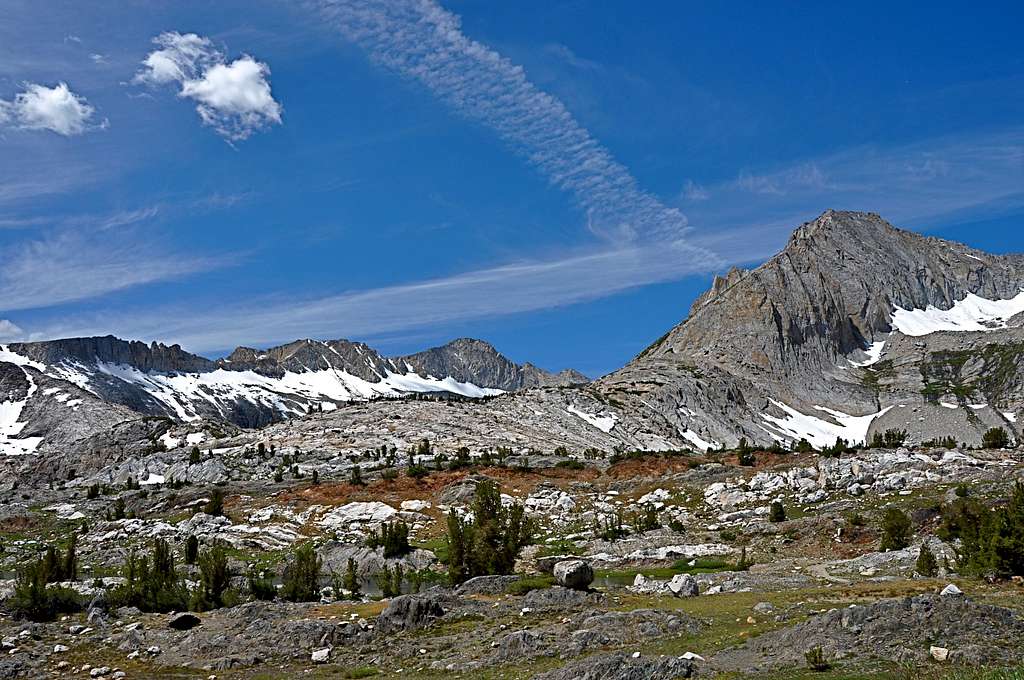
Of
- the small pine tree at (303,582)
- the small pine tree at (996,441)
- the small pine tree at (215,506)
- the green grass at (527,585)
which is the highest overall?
the small pine tree at (996,441)

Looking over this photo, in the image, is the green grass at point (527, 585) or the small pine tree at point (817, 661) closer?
the small pine tree at point (817, 661)

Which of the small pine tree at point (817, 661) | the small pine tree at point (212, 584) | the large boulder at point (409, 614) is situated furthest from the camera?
the small pine tree at point (212, 584)

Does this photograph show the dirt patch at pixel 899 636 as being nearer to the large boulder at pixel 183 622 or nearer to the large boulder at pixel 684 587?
the large boulder at pixel 684 587

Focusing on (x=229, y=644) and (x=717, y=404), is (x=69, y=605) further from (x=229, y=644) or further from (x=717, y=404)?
(x=717, y=404)

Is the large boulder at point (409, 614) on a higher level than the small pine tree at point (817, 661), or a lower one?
lower

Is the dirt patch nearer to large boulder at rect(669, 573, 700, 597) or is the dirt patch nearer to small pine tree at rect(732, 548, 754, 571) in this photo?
large boulder at rect(669, 573, 700, 597)

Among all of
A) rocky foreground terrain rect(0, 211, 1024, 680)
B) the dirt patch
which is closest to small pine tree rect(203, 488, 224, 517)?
rocky foreground terrain rect(0, 211, 1024, 680)

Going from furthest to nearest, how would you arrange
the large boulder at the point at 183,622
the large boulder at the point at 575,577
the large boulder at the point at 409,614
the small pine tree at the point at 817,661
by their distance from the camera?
the large boulder at the point at 575,577 → the large boulder at the point at 183,622 → the large boulder at the point at 409,614 → the small pine tree at the point at 817,661

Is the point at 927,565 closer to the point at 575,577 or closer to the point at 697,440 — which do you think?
the point at 575,577

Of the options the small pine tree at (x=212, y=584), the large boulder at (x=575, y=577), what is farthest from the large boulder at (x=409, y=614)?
the small pine tree at (x=212, y=584)

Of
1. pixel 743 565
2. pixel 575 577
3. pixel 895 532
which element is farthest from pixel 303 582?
pixel 895 532

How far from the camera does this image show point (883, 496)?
4462 cm

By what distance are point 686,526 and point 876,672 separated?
36171 mm

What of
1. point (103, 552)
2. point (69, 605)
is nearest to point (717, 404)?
point (103, 552)
